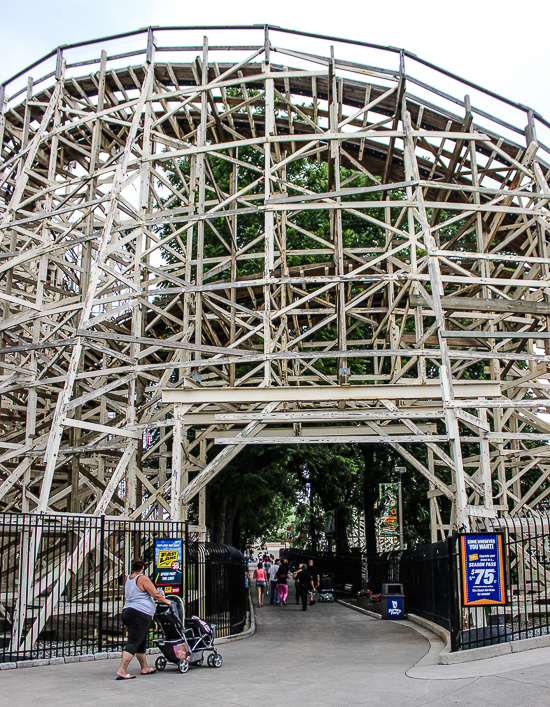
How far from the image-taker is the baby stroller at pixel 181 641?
9.44 meters

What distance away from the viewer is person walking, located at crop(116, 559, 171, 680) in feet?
29.8

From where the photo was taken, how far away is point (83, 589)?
39.2ft

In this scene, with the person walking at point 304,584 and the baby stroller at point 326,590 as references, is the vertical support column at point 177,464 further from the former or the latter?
the baby stroller at point 326,590

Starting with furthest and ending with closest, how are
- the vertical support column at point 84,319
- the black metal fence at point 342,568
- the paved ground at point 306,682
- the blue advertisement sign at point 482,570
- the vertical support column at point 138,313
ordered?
the black metal fence at point 342,568, the vertical support column at point 138,313, the vertical support column at point 84,319, the blue advertisement sign at point 482,570, the paved ground at point 306,682

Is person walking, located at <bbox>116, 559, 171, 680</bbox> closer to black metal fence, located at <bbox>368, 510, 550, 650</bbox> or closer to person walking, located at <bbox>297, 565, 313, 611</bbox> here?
black metal fence, located at <bbox>368, 510, 550, 650</bbox>

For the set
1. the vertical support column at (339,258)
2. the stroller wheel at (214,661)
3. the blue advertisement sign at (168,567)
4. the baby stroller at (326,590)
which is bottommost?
the baby stroller at (326,590)

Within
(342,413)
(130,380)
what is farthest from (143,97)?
(342,413)

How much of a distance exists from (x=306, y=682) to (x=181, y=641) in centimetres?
185

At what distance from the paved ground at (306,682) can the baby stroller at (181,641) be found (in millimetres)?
158

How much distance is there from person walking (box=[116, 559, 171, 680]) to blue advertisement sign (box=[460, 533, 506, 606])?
12.9 feet

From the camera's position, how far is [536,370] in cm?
1741

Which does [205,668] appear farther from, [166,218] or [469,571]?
[166,218]

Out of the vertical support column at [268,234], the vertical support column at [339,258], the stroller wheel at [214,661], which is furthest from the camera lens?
the vertical support column at [339,258]

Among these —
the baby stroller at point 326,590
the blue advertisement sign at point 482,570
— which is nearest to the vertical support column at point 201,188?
the blue advertisement sign at point 482,570
